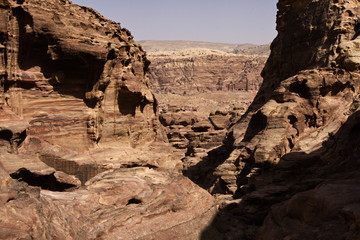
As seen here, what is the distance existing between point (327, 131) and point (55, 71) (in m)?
15.5

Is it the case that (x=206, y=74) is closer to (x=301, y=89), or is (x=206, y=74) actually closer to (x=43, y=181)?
(x=301, y=89)

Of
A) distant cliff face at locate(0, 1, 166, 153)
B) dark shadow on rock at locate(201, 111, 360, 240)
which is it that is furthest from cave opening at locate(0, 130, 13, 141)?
dark shadow on rock at locate(201, 111, 360, 240)

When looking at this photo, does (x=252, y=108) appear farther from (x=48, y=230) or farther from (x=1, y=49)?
(x=48, y=230)

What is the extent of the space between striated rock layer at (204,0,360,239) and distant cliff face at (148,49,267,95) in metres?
76.4

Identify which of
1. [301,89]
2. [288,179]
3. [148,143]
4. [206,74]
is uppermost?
[301,89]

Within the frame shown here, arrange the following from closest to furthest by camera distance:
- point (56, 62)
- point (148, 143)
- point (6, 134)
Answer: point (6, 134)
point (56, 62)
point (148, 143)

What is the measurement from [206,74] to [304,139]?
9597 centimetres

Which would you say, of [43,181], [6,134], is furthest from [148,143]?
[43,181]

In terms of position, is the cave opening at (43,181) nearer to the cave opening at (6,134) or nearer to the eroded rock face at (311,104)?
the cave opening at (6,134)

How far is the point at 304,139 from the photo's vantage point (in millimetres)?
19719

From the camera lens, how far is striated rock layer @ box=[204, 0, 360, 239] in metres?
11.0

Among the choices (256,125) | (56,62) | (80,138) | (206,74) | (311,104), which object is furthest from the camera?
(206,74)

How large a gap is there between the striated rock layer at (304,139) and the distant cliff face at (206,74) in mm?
76421

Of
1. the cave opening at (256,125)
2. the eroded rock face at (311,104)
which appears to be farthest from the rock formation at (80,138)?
the cave opening at (256,125)
